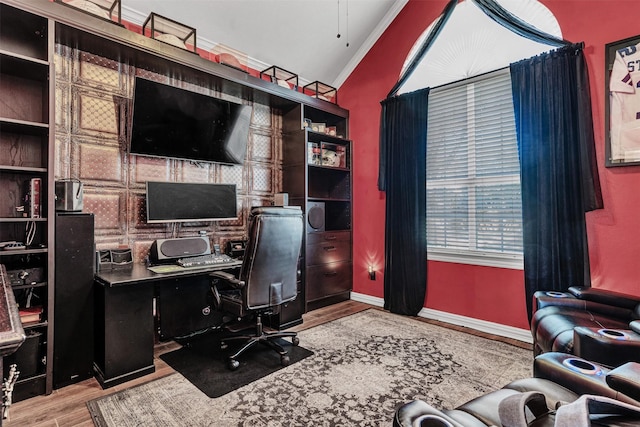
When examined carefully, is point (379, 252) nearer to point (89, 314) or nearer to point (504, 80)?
point (504, 80)

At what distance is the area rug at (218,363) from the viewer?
211cm

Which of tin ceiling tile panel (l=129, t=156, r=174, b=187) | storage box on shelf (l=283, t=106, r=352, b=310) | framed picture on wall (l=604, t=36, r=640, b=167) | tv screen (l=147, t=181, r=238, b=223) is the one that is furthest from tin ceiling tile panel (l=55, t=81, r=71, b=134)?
framed picture on wall (l=604, t=36, r=640, b=167)

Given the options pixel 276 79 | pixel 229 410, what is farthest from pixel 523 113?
pixel 229 410

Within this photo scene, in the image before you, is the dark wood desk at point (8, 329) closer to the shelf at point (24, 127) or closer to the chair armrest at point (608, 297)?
the shelf at point (24, 127)

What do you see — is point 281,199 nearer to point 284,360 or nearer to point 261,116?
point 261,116

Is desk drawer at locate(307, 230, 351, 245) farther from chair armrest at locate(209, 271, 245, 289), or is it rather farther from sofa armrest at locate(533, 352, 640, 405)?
sofa armrest at locate(533, 352, 640, 405)

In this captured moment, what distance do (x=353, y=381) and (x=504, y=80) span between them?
2.86 meters

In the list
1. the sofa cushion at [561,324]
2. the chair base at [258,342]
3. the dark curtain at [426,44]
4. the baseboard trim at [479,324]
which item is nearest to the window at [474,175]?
the dark curtain at [426,44]

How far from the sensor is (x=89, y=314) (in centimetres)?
216

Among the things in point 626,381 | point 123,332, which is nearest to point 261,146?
point 123,332

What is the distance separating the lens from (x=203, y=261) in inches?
103

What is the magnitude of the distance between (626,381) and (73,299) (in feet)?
9.13

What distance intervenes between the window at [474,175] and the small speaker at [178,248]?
229 cm

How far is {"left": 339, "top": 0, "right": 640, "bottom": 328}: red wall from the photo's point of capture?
234 cm
